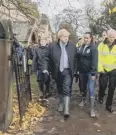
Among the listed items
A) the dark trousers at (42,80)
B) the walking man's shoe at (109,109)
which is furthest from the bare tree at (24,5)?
the walking man's shoe at (109,109)

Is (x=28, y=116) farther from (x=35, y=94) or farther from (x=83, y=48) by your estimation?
(x=35, y=94)

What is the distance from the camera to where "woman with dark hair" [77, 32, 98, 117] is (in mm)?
8779

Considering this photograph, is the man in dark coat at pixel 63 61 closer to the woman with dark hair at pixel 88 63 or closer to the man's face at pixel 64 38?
the man's face at pixel 64 38

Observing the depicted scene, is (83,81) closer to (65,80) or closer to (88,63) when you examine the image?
(88,63)

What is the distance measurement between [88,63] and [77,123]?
5.66 feet

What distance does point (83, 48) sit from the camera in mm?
9156

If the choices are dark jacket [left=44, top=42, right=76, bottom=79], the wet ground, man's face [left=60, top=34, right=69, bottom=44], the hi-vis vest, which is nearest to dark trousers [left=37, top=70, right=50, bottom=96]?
the wet ground

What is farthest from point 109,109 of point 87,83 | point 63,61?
point 63,61

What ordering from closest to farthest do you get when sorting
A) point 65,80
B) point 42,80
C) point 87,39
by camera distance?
point 65,80, point 87,39, point 42,80

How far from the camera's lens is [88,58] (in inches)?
358

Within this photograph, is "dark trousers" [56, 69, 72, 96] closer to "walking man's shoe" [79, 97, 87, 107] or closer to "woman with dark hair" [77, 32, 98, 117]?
"woman with dark hair" [77, 32, 98, 117]

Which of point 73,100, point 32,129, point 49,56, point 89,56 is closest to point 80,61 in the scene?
point 89,56

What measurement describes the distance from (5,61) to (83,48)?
8.94ft

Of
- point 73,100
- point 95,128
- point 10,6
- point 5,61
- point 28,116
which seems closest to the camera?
point 5,61
